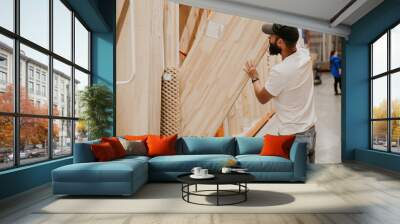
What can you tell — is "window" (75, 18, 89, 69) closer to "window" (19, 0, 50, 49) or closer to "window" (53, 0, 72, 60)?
"window" (53, 0, 72, 60)

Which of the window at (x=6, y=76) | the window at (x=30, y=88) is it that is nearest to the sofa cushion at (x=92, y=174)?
the window at (x=6, y=76)

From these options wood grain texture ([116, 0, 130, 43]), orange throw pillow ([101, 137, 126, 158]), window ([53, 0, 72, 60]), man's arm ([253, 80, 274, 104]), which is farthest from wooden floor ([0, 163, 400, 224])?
wood grain texture ([116, 0, 130, 43])

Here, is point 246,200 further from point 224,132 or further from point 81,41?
point 81,41

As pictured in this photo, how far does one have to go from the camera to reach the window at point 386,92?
7723mm

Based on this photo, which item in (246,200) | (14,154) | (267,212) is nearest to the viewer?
(267,212)

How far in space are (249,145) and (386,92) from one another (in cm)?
355

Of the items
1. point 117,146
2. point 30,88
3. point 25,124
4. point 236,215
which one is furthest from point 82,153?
point 236,215

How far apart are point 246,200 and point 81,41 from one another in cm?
502

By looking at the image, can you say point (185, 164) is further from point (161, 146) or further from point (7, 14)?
point (7, 14)

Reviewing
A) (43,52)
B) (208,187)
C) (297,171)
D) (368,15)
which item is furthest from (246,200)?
(368,15)

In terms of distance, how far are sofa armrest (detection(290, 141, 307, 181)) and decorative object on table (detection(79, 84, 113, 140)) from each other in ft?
12.7

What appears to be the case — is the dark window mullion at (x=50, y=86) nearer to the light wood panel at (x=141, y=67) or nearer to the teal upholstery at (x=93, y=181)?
the teal upholstery at (x=93, y=181)

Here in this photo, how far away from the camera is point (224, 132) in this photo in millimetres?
8578

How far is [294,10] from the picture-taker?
7.96 metres
